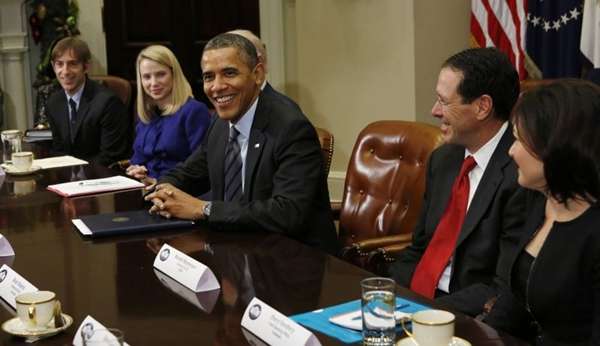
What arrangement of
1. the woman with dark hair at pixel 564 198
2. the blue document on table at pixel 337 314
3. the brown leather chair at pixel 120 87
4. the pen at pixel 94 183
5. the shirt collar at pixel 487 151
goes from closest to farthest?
the blue document on table at pixel 337 314 → the woman with dark hair at pixel 564 198 → the shirt collar at pixel 487 151 → the pen at pixel 94 183 → the brown leather chair at pixel 120 87

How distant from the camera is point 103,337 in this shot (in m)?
1.54

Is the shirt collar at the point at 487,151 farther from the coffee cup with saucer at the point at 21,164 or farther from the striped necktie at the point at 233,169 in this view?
the coffee cup with saucer at the point at 21,164

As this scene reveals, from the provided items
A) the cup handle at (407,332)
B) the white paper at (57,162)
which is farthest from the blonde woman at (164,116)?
the cup handle at (407,332)

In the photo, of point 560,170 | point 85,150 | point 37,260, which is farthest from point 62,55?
point 560,170

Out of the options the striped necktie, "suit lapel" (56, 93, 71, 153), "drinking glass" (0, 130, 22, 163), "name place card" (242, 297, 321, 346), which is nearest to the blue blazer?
"drinking glass" (0, 130, 22, 163)

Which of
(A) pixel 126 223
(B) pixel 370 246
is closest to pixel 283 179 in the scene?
(B) pixel 370 246

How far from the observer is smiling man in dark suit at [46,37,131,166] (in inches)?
209

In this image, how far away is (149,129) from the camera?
464cm

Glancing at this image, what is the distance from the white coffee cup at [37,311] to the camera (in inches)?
72.6

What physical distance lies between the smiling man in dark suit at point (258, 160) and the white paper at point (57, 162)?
3.86ft

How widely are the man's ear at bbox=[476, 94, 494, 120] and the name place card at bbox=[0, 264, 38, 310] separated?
1331mm

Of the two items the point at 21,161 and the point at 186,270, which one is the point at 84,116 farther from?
the point at 186,270

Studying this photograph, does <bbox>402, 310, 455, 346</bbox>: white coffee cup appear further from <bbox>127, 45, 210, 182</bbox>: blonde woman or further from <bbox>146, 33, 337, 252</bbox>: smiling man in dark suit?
<bbox>127, 45, 210, 182</bbox>: blonde woman

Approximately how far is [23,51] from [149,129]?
9.49ft
